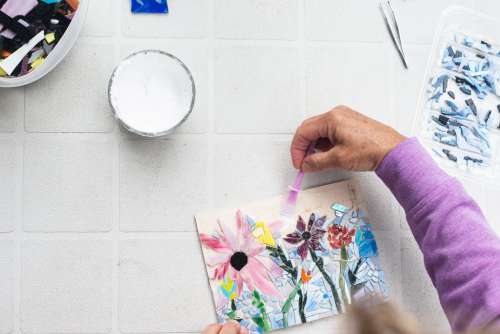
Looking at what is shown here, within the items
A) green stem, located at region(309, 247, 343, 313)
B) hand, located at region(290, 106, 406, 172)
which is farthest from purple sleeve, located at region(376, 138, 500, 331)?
green stem, located at region(309, 247, 343, 313)

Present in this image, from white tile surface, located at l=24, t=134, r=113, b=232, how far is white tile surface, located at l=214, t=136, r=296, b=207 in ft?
0.52

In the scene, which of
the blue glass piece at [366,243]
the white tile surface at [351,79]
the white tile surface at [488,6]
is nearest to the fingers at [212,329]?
the blue glass piece at [366,243]

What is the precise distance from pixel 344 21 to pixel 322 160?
0.22 meters

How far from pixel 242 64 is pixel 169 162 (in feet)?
0.58

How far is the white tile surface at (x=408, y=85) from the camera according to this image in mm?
875

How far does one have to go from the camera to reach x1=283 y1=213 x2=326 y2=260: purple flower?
849 mm

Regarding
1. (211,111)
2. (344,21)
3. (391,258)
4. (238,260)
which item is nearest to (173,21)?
(211,111)

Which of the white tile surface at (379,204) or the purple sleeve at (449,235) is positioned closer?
the purple sleeve at (449,235)

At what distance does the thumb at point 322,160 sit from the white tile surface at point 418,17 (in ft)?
0.71

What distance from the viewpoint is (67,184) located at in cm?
83

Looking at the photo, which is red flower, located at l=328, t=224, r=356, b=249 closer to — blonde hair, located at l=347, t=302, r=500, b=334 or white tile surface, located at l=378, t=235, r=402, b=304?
white tile surface, located at l=378, t=235, r=402, b=304

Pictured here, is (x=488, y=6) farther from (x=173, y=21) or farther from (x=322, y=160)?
(x=173, y=21)

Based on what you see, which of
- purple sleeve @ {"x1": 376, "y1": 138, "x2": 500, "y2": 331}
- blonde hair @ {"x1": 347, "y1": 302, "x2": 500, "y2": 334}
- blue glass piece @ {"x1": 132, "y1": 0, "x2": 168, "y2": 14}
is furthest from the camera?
blue glass piece @ {"x1": 132, "y1": 0, "x2": 168, "y2": 14}

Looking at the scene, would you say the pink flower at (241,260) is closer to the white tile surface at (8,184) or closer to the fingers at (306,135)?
the fingers at (306,135)
